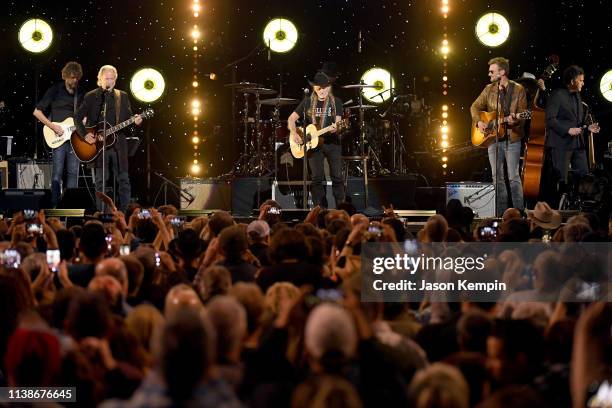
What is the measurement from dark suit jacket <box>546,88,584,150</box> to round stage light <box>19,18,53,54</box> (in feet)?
26.9

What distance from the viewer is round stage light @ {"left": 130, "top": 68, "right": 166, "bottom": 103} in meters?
17.2

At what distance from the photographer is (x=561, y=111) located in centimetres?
1334

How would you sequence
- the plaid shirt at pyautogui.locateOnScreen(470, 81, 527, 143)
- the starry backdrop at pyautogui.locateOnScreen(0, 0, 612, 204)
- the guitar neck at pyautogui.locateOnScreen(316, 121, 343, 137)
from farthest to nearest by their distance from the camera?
1. the starry backdrop at pyautogui.locateOnScreen(0, 0, 612, 204)
2. the guitar neck at pyautogui.locateOnScreen(316, 121, 343, 137)
3. the plaid shirt at pyautogui.locateOnScreen(470, 81, 527, 143)

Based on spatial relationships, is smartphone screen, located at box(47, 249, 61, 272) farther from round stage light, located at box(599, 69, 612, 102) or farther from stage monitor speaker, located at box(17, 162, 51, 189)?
round stage light, located at box(599, 69, 612, 102)

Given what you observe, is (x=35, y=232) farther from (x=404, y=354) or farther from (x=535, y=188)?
(x=535, y=188)

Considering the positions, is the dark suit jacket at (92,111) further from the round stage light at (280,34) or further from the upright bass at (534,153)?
the upright bass at (534,153)

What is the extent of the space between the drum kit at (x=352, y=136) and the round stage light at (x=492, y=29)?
154cm

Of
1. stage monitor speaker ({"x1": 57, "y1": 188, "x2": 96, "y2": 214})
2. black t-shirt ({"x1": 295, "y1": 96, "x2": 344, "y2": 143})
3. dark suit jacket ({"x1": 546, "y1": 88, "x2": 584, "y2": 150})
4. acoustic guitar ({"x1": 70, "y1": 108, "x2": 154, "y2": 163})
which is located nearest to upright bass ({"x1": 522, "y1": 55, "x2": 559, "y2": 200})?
dark suit jacket ({"x1": 546, "y1": 88, "x2": 584, "y2": 150})

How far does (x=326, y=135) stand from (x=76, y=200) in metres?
3.50

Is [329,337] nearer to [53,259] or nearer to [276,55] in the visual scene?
[53,259]

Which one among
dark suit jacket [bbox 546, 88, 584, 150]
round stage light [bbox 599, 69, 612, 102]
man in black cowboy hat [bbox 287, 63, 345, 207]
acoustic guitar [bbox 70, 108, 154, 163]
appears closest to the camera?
acoustic guitar [bbox 70, 108, 154, 163]

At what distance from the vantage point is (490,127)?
43.2 ft

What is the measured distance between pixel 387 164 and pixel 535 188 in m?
4.36

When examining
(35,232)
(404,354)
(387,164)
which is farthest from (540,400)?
(387,164)
